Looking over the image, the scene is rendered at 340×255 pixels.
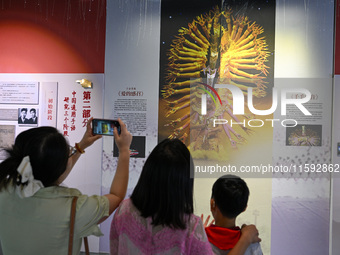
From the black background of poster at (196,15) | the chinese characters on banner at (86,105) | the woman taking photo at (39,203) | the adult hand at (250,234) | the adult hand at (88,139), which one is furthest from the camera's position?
the chinese characters on banner at (86,105)

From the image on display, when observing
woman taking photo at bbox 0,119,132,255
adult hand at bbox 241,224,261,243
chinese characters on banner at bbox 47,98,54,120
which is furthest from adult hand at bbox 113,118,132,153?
chinese characters on banner at bbox 47,98,54,120

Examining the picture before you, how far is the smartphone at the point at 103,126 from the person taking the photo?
142 cm

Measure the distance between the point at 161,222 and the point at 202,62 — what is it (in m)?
2.23

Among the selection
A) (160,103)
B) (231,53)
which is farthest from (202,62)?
(160,103)

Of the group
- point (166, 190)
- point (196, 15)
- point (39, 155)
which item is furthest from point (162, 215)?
point (196, 15)

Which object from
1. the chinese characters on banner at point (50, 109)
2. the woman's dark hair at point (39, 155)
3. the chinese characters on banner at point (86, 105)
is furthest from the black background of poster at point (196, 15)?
the woman's dark hair at point (39, 155)

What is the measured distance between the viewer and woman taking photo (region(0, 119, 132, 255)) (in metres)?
1.02

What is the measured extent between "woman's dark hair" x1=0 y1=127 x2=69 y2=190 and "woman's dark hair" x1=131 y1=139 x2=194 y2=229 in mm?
320

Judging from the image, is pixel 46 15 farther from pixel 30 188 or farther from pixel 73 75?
pixel 30 188

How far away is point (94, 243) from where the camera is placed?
3080mm

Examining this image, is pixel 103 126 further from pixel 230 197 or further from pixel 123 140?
pixel 230 197

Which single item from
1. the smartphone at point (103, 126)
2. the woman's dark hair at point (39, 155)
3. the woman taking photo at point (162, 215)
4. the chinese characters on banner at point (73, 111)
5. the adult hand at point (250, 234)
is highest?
the chinese characters on banner at point (73, 111)

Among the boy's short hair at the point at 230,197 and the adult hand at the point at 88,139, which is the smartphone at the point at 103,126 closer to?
the adult hand at the point at 88,139

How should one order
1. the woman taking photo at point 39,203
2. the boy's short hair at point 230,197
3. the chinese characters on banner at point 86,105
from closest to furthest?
the woman taking photo at point 39,203 < the boy's short hair at point 230,197 < the chinese characters on banner at point 86,105
